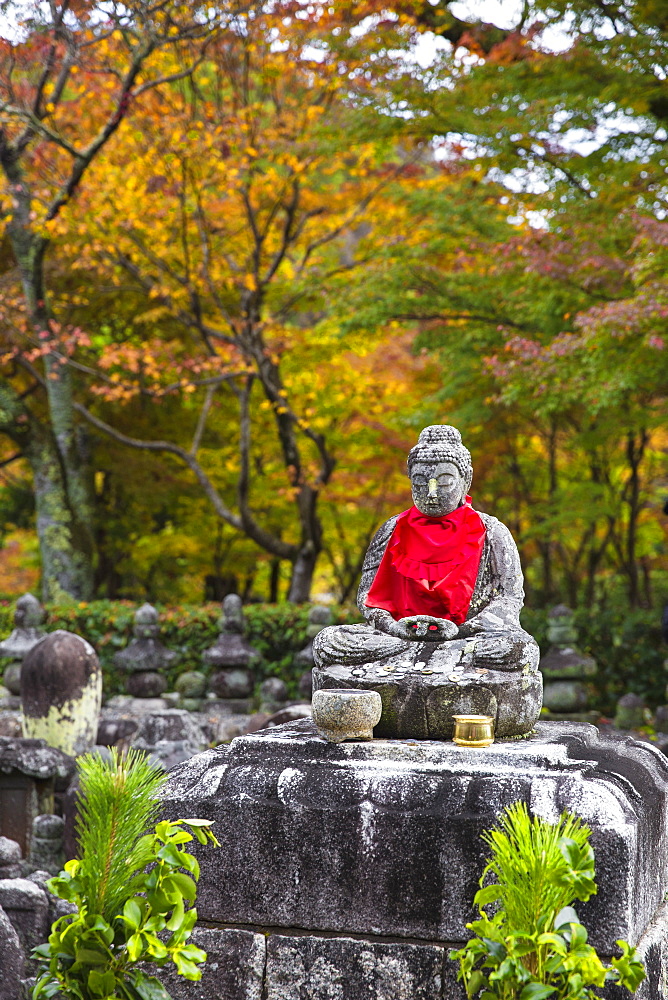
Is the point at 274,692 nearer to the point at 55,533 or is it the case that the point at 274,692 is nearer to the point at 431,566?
the point at 55,533

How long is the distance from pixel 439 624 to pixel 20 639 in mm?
8003

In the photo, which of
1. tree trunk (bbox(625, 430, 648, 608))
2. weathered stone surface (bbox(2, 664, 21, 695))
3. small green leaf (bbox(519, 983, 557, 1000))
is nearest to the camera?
small green leaf (bbox(519, 983, 557, 1000))

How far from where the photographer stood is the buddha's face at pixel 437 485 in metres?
4.85

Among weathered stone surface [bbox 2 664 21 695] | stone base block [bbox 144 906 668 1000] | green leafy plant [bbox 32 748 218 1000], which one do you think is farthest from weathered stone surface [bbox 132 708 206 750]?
weathered stone surface [bbox 2 664 21 695]

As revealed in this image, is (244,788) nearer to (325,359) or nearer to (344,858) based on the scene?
(344,858)

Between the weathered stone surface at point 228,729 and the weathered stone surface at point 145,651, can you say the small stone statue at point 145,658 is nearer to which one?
the weathered stone surface at point 145,651

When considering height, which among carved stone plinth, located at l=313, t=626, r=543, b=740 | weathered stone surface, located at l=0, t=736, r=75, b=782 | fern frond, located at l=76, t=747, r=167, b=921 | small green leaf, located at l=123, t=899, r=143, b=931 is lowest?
weathered stone surface, located at l=0, t=736, r=75, b=782

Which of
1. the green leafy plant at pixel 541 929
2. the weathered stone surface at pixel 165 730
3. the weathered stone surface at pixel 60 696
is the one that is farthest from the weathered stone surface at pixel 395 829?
the weathered stone surface at pixel 60 696

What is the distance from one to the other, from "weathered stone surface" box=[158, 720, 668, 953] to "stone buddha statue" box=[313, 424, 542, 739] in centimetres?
28

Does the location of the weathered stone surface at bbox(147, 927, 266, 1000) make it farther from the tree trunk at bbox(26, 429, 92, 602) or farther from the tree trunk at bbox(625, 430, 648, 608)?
the tree trunk at bbox(26, 429, 92, 602)

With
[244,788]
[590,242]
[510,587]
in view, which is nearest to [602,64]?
[590,242]

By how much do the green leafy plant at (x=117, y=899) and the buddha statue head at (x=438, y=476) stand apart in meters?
2.38

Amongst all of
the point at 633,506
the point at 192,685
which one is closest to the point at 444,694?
the point at 192,685

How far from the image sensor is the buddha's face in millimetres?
4848
